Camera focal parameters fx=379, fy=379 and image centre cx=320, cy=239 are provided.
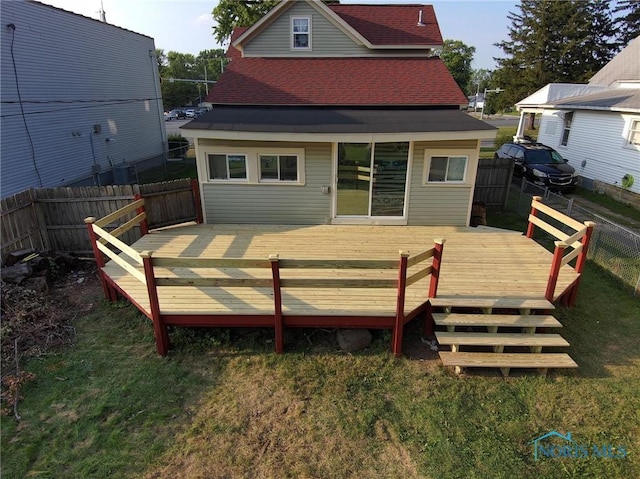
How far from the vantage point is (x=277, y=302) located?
18.6 feet

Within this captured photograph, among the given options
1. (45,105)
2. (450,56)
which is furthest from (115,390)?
(450,56)

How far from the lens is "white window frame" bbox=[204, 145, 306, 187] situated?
9.25m

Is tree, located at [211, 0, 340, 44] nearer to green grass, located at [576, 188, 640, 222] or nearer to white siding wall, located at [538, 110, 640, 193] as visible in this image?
white siding wall, located at [538, 110, 640, 193]

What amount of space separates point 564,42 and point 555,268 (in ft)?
129

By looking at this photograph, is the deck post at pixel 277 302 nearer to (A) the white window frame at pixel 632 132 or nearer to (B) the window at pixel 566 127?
(A) the white window frame at pixel 632 132

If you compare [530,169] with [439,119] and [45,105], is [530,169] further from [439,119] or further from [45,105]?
[45,105]

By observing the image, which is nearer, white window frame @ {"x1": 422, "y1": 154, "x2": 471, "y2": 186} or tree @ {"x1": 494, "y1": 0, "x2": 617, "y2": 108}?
white window frame @ {"x1": 422, "y1": 154, "x2": 471, "y2": 186}

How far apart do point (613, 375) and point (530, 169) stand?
11785mm

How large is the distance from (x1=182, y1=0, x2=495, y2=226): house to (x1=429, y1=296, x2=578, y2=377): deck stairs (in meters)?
3.96

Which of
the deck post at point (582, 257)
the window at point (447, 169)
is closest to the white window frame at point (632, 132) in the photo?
the window at point (447, 169)

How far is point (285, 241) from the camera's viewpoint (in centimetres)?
865

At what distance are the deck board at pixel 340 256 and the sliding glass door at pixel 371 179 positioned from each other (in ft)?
1.68

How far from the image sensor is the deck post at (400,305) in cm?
539

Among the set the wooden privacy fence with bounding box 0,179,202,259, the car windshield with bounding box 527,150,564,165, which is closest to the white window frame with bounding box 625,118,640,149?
the car windshield with bounding box 527,150,564,165
